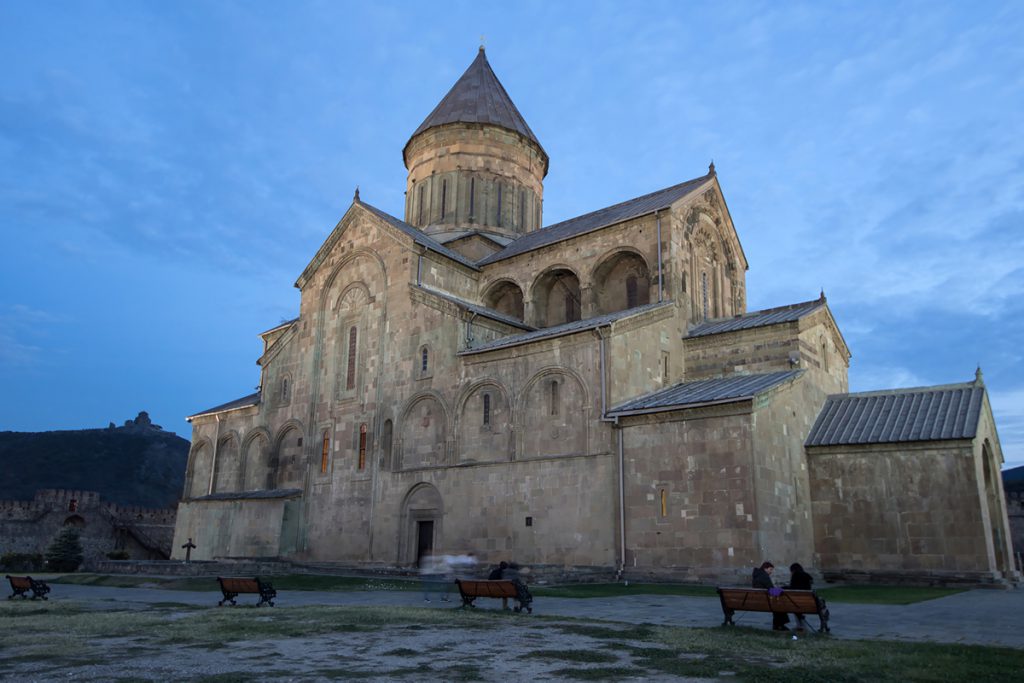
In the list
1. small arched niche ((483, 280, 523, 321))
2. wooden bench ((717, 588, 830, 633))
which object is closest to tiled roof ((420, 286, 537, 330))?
small arched niche ((483, 280, 523, 321))

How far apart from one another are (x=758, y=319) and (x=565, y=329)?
6.45 meters

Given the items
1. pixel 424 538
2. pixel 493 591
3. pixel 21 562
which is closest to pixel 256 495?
Answer: pixel 424 538

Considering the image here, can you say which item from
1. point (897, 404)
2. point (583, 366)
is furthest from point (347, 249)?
point (897, 404)

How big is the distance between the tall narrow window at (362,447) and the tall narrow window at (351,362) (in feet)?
5.75

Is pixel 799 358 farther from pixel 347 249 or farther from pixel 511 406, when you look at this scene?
pixel 347 249

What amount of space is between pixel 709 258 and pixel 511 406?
390 inches

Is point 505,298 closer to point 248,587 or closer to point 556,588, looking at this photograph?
point 556,588

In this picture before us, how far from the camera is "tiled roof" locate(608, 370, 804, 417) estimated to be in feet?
61.2

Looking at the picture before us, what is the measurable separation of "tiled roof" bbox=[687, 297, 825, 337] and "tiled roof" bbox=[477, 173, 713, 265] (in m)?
4.09

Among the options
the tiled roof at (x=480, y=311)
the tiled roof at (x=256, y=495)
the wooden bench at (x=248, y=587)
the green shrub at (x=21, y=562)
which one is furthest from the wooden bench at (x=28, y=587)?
the green shrub at (x=21, y=562)

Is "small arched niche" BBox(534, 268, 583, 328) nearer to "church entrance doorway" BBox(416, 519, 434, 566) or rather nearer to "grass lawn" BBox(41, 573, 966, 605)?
"church entrance doorway" BBox(416, 519, 434, 566)

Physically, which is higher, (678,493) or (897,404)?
(897,404)

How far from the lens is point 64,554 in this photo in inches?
1208

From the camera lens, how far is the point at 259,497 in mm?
26031
